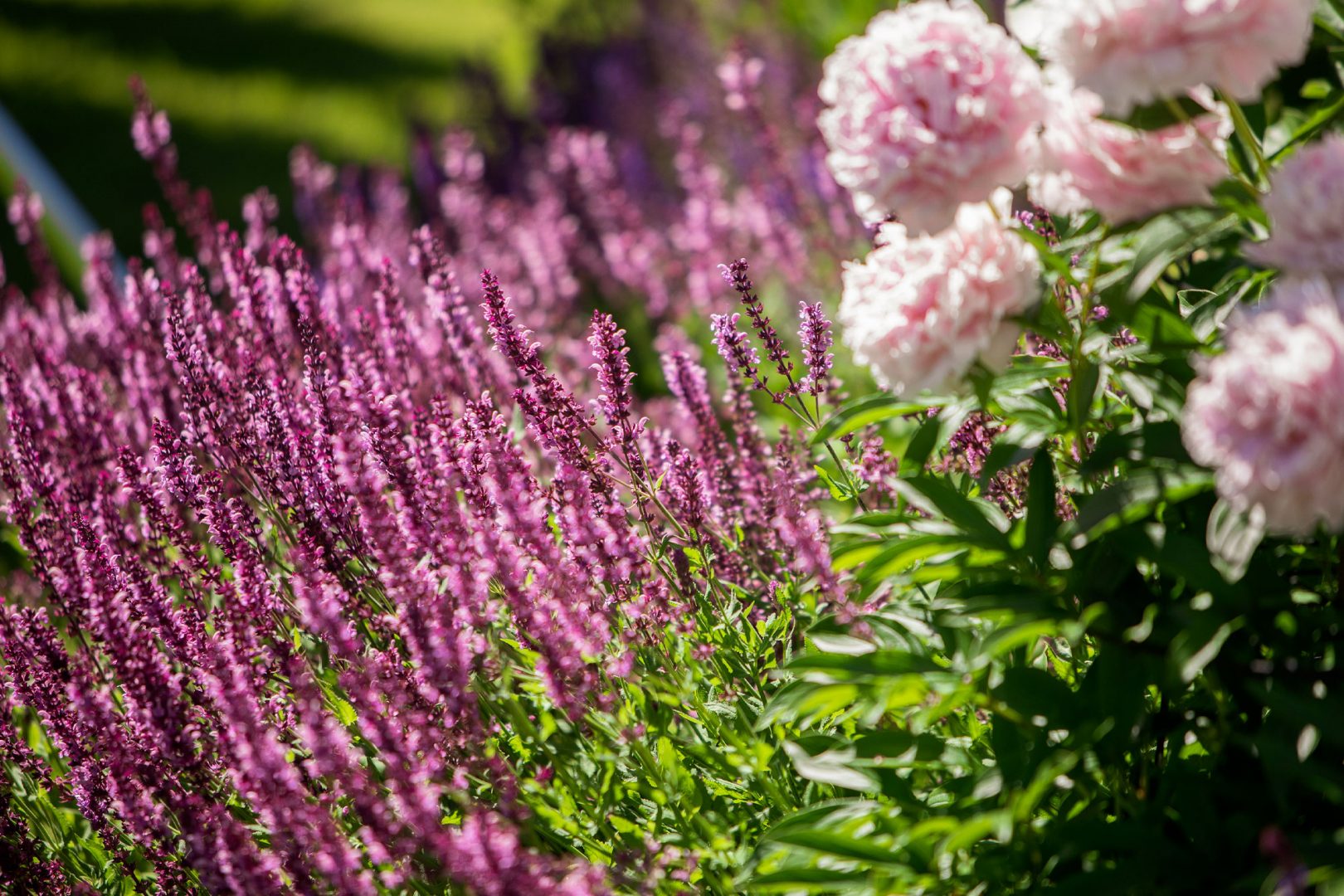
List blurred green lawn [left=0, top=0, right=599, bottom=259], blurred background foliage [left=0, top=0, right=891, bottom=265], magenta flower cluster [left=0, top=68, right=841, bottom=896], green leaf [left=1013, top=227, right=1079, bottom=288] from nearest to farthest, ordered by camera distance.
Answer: green leaf [left=1013, top=227, right=1079, bottom=288] < magenta flower cluster [left=0, top=68, right=841, bottom=896] < blurred background foliage [left=0, top=0, right=891, bottom=265] < blurred green lawn [left=0, top=0, right=599, bottom=259]

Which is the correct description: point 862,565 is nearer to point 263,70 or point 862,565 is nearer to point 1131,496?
point 1131,496

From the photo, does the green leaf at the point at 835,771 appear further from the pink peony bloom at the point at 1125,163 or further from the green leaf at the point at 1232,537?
the pink peony bloom at the point at 1125,163

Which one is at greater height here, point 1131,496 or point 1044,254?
point 1044,254

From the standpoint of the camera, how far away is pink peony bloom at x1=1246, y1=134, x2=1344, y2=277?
61.7 inches

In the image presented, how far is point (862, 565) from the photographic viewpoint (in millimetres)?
2129

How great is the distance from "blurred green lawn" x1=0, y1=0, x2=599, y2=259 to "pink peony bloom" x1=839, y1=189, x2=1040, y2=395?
9.44m

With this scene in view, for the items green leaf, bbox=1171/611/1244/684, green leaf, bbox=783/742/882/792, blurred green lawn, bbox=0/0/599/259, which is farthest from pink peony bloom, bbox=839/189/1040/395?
blurred green lawn, bbox=0/0/599/259

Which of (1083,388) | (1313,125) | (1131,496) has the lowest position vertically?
(1131,496)

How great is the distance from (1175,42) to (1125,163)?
0.22m

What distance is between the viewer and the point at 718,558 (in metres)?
3.07

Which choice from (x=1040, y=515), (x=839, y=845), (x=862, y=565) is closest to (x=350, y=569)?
(x=862, y=565)

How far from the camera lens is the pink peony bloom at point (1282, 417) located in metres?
1.39

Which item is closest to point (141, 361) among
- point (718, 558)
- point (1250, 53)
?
point (718, 558)

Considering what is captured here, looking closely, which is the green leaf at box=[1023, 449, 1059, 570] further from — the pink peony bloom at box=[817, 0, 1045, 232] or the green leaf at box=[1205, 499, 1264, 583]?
the pink peony bloom at box=[817, 0, 1045, 232]
